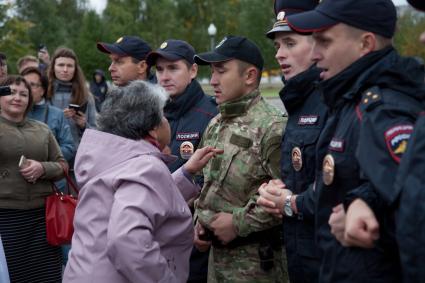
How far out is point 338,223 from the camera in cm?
232

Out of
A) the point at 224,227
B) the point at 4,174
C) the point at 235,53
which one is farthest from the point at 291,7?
the point at 4,174

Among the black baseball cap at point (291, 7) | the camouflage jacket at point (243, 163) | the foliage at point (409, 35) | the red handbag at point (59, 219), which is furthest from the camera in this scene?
the foliage at point (409, 35)

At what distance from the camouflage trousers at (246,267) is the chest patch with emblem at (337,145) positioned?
1392 mm

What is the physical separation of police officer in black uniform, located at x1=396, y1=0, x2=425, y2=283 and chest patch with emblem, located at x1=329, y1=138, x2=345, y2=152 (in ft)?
1.39

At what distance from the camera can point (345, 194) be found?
2.45m

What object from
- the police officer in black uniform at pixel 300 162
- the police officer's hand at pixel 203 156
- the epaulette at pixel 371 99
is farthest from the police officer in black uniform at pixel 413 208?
the police officer's hand at pixel 203 156

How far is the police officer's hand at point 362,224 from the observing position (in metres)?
2.14

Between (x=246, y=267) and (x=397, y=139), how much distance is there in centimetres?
176

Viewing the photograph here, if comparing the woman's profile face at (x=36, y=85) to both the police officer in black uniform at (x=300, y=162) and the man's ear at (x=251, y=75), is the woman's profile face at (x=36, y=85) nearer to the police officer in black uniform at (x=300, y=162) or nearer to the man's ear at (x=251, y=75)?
the man's ear at (x=251, y=75)

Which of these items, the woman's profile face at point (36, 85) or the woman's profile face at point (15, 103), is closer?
the woman's profile face at point (15, 103)

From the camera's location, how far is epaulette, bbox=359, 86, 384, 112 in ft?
7.44

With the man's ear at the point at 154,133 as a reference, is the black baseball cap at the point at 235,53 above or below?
above

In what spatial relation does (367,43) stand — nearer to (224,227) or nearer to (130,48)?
(224,227)

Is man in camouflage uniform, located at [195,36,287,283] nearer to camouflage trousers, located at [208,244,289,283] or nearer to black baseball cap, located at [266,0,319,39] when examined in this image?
camouflage trousers, located at [208,244,289,283]
